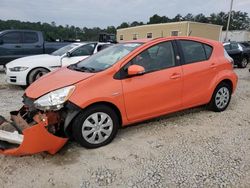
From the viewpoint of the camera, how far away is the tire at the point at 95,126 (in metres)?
3.68

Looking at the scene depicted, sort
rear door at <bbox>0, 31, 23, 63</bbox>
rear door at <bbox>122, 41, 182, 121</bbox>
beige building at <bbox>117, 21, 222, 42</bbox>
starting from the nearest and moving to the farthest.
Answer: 1. rear door at <bbox>122, 41, 182, 121</bbox>
2. rear door at <bbox>0, 31, 23, 63</bbox>
3. beige building at <bbox>117, 21, 222, 42</bbox>

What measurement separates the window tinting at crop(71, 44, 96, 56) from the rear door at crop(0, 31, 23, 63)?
378 centimetres

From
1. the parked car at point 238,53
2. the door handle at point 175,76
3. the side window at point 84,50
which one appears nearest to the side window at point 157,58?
the door handle at point 175,76

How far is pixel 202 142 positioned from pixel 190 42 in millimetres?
1926

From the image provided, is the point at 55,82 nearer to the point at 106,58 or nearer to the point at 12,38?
the point at 106,58

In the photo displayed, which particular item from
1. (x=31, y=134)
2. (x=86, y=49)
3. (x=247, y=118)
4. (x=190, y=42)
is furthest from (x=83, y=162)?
(x=86, y=49)

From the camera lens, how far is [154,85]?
4270mm

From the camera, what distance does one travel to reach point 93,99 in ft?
12.1

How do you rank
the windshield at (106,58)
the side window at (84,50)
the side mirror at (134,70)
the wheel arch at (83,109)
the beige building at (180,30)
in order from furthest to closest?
the beige building at (180,30), the side window at (84,50), the windshield at (106,58), the side mirror at (134,70), the wheel arch at (83,109)

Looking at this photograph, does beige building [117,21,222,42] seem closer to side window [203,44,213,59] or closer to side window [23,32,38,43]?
side window [23,32,38,43]

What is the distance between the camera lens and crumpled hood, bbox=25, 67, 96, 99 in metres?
3.78

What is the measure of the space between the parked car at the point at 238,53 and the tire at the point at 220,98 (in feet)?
31.8

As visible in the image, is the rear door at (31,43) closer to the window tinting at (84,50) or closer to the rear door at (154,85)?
the window tinting at (84,50)

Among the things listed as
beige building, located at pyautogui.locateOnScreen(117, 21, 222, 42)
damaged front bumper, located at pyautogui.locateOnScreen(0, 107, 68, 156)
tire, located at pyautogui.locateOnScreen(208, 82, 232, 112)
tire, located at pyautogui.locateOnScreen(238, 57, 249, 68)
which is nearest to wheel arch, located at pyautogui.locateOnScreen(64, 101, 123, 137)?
damaged front bumper, located at pyautogui.locateOnScreen(0, 107, 68, 156)
